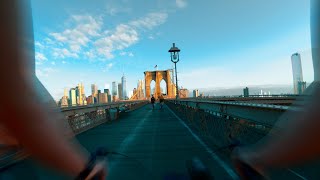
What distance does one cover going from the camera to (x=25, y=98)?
2035mm

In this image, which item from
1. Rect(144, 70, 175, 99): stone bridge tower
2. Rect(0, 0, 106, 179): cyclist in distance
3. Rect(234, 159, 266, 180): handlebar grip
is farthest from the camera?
Rect(144, 70, 175, 99): stone bridge tower

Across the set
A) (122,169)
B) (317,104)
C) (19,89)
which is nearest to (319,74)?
(317,104)

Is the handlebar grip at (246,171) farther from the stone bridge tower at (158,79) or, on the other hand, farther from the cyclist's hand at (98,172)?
the stone bridge tower at (158,79)

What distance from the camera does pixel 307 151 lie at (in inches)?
88.2

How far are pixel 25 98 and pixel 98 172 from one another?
85 centimetres

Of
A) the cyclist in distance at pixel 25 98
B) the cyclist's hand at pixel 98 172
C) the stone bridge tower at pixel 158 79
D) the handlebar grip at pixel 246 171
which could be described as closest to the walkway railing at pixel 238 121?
the handlebar grip at pixel 246 171

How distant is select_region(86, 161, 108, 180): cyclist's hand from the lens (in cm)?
254

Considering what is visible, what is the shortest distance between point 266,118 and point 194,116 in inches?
482

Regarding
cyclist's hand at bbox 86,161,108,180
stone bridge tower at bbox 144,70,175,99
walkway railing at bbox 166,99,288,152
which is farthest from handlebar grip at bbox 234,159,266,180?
stone bridge tower at bbox 144,70,175,99

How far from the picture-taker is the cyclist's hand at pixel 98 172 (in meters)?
2.54

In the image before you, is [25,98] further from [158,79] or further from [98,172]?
[158,79]

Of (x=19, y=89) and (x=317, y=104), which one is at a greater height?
(x=19, y=89)

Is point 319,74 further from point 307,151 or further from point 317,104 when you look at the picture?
point 307,151

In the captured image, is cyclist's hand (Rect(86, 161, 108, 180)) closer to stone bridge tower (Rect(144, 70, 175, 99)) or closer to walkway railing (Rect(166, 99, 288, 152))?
walkway railing (Rect(166, 99, 288, 152))
